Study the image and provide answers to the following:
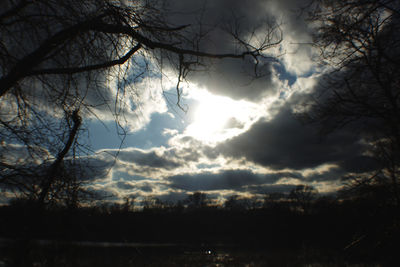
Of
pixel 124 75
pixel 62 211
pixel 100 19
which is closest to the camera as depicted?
pixel 100 19

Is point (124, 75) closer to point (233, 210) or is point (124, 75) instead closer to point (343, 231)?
point (343, 231)

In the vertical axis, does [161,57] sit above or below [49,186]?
above

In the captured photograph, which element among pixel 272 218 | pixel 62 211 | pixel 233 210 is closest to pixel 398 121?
pixel 62 211

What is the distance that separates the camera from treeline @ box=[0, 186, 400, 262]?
3.80m

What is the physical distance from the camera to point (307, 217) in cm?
5169

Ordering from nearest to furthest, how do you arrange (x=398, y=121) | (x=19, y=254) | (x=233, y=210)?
(x=398, y=121) < (x=19, y=254) < (x=233, y=210)

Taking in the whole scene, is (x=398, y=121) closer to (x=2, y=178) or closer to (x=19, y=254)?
(x=2, y=178)

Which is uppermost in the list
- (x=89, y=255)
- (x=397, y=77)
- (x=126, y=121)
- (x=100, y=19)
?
(x=397, y=77)

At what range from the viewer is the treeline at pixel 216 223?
380cm

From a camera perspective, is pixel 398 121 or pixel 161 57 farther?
pixel 398 121

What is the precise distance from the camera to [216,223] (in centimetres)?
6694

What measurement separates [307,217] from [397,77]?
56894mm

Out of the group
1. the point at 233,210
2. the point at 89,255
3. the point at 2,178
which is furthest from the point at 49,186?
the point at 233,210

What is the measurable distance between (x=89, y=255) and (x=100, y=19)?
767 inches
